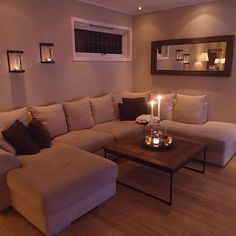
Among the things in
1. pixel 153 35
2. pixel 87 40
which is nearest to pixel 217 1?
pixel 153 35

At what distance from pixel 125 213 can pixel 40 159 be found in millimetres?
1048

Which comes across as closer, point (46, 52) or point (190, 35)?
point (46, 52)

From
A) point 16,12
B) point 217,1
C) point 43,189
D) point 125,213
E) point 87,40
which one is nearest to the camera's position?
point 43,189

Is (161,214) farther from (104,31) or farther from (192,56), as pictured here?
(104,31)

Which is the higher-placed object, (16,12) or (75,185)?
(16,12)

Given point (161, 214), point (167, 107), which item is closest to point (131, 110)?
point (167, 107)

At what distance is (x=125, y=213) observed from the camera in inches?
91.5

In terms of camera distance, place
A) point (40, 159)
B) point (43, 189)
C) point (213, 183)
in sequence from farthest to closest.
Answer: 1. point (213, 183)
2. point (40, 159)
3. point (43, 189)

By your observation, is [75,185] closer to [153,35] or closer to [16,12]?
[16,12]

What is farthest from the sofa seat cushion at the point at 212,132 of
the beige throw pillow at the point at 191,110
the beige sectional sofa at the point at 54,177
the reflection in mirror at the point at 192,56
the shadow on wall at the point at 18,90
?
the shadow on wall at the point at 18,90

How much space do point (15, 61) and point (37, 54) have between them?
367 mm

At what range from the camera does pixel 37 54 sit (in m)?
3.39

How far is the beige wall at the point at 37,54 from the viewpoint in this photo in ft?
10.1

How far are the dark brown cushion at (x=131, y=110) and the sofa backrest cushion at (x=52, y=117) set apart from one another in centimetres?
115
